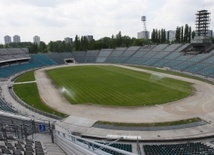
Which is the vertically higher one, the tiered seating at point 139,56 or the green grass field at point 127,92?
the tiered seating at point 139,56

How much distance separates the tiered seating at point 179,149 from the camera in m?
22.7

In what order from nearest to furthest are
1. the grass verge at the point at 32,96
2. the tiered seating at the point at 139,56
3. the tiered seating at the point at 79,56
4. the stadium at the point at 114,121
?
the stadium at the point at 114,121
the grass verge at the point at 32,96
the tiered seating at the point at 139,56
the tiered seating at the point at 79,56

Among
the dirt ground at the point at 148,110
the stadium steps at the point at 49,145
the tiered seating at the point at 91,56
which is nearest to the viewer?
the stadium steps at the point at 49,145

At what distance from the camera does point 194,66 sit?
7756cm

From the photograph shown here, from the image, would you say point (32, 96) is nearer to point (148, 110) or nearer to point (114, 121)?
point (114, 121)

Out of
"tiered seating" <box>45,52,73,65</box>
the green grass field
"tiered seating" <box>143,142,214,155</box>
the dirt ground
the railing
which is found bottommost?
"tiered seating" <box>143,142,214,155</box>

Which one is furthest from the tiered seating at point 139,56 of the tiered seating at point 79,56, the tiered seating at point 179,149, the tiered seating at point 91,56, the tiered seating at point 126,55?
the tiered seating at point 179,149

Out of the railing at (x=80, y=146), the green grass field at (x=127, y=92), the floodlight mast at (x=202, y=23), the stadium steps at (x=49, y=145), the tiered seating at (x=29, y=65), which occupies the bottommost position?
the green grass field at (x=127, y=92)

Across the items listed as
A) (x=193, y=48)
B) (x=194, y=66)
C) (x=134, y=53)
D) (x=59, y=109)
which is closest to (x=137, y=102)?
(x=59, y=109)

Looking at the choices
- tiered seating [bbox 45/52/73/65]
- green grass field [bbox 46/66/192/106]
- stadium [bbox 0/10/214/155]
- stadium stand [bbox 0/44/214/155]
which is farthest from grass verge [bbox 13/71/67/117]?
tiered seating [bbox 45/52/73/65]

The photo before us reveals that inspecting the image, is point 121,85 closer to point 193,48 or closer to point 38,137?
point 38,137

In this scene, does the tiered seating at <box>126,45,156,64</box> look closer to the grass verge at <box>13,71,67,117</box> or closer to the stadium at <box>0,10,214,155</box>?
the stadium at <box>0,10,214,155</box>

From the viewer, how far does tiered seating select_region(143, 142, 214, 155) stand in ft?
74.5

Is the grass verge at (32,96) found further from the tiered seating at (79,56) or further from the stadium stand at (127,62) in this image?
the tiered seating at (79,56)
